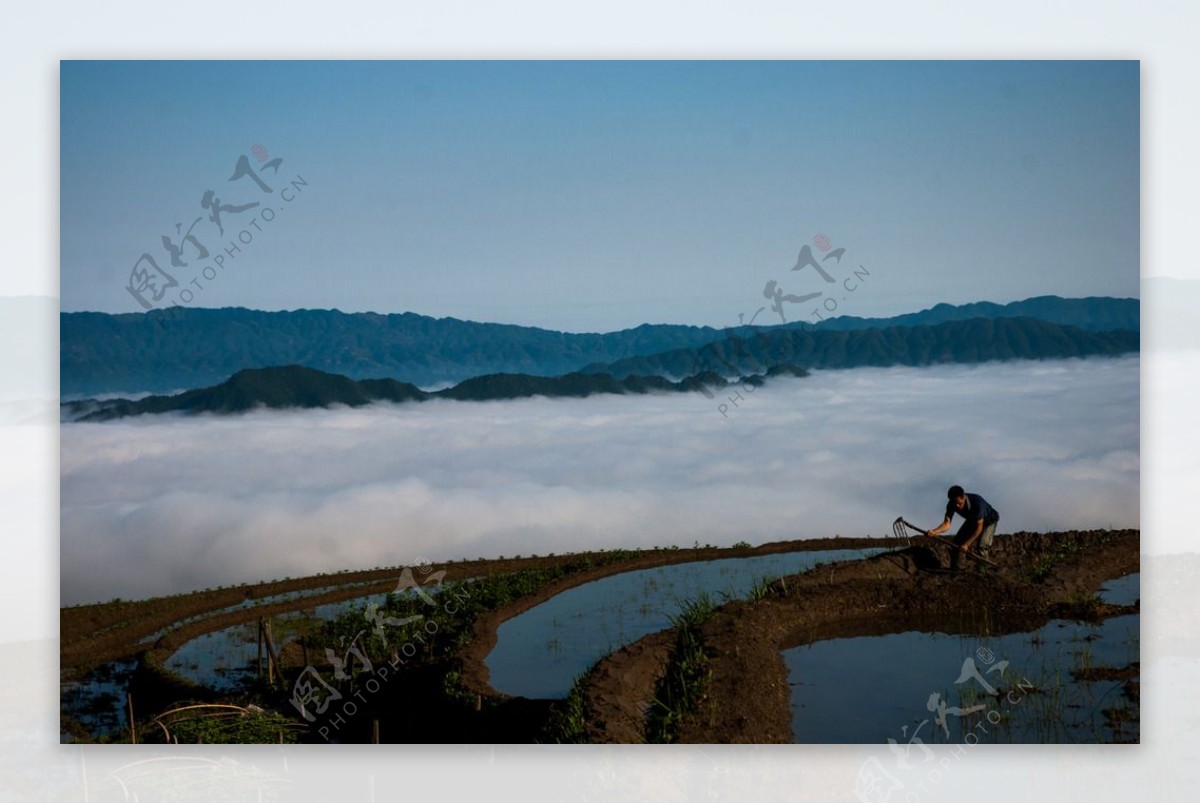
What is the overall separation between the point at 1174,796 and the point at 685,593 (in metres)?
2.51

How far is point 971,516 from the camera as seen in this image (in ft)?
18.6

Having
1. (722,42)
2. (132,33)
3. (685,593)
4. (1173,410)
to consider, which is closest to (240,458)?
(132,33)

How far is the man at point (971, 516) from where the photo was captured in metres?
5.52

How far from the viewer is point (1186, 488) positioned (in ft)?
16.5

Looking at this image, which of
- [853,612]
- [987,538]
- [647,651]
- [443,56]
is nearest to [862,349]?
[987,538]

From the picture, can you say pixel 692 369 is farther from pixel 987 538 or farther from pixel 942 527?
pixel 987 538

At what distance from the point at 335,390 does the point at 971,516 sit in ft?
10.7

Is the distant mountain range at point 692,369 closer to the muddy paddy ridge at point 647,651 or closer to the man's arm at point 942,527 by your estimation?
the man's arm at point 942,527

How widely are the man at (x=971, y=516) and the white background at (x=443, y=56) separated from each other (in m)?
0.74

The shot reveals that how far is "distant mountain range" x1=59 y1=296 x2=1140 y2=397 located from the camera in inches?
203

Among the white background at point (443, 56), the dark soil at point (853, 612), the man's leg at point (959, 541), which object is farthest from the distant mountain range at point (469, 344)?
the dark soil at point (853, 612)

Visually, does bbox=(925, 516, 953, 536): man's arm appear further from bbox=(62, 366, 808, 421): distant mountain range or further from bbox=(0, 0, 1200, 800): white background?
bbox=(62, 366, 808, 421): distant mountain range

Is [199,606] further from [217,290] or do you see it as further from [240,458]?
[217,290]

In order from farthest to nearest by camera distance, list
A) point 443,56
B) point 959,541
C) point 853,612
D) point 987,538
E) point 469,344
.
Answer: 1. point 853,612
2. point 959,541
3. point 987,538
4. point 469,344
5. point 443,56
